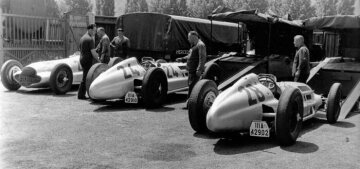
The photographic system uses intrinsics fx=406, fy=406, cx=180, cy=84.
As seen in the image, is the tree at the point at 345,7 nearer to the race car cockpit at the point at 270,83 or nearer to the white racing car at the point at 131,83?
the white racing car at the point at 131,83

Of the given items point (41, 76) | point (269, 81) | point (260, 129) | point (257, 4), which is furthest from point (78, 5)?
point (260, 129)

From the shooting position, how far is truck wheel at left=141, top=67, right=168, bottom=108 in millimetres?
9055

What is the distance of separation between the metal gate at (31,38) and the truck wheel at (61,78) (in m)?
6.33

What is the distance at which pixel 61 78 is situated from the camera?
11.2 metres

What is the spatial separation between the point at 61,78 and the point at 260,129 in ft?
22.9

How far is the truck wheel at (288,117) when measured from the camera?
18.7ft

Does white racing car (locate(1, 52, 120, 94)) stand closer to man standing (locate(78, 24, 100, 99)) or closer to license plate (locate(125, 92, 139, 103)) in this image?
man standing (locate(78, 24, 100, 99))

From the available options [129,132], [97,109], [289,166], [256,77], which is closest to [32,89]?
[97,109]

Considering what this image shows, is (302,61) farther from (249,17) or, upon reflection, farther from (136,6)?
(136,6)

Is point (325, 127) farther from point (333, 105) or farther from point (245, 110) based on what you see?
point (245, 110)

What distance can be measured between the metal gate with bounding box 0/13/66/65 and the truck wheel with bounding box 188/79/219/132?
39.7ft

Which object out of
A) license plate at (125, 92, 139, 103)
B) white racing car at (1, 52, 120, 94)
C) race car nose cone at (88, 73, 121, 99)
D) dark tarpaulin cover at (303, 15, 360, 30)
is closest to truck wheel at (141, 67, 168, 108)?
license plate at (125, 92, 139, 103)

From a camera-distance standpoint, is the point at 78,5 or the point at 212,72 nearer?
the point at 212,72

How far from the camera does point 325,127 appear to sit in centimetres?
734
